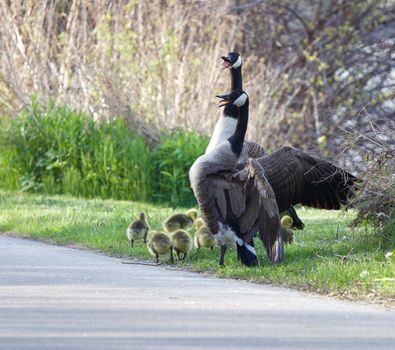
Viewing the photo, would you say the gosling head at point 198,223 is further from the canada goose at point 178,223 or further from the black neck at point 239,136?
the black neck at point 239,136

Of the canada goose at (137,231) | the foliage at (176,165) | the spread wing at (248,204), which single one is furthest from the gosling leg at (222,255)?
the foliage at (176,165)

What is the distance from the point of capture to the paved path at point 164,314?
7.39m

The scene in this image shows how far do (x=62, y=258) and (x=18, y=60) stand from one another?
416 inches

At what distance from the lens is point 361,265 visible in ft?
34.7

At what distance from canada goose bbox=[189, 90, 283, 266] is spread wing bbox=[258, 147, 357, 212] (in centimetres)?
65

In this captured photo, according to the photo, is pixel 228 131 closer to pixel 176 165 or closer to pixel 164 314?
pixel 164 314

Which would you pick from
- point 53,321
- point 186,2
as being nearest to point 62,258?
point 53,321

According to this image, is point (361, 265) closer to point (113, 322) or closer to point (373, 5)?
point (113, 322)

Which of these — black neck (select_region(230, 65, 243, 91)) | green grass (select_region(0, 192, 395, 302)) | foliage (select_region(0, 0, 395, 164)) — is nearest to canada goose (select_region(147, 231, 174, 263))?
green grass (select_region(0, 192, 395, 302))

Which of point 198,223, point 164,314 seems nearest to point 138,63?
point 198,223

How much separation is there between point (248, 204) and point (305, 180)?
1.24 m

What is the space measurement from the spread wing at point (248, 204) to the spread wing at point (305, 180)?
77 centimetres

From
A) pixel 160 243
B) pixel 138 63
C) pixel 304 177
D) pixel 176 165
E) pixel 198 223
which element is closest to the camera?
pixel 160 243

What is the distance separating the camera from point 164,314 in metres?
8.38
